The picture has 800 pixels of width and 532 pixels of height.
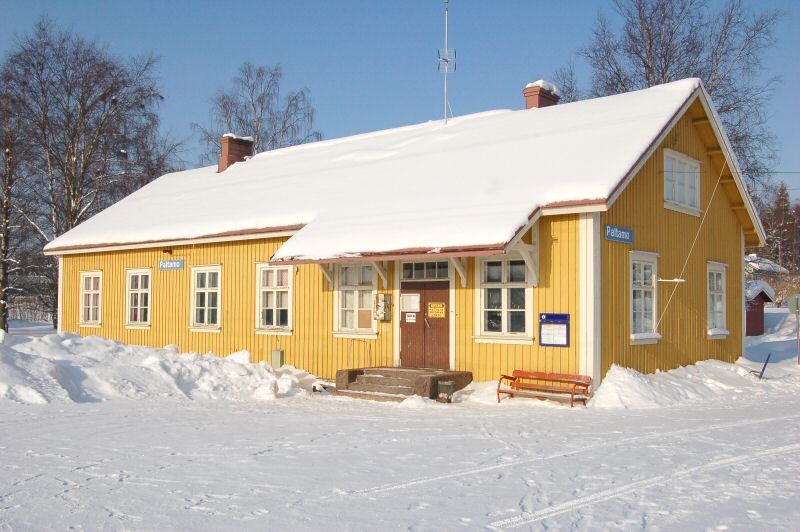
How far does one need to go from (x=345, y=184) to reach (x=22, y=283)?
21364 millimetres

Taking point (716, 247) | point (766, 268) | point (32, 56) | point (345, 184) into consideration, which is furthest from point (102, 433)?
point (766, 268)

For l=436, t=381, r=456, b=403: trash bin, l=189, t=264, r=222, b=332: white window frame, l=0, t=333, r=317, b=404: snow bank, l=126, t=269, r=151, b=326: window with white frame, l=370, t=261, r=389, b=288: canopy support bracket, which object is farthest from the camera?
l=126, t=269, r=151, b=326: window with white frame

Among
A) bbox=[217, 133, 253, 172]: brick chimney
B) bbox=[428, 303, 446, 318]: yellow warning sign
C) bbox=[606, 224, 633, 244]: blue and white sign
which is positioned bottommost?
bbox=[428, 303, 446, 318]: yellow warning sign

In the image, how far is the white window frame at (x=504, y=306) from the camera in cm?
1395

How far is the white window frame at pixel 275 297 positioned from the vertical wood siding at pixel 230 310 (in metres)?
0.11

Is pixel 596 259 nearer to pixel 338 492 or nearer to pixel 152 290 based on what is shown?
Result: pixel 338 492

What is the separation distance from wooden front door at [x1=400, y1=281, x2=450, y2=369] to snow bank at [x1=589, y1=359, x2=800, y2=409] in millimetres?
3059

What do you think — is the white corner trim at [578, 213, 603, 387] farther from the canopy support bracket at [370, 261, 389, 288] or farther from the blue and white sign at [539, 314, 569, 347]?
the canopy support bracket at [370, 261, 389, 288]

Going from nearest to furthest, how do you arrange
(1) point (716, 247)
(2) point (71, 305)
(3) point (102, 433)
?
1. (3) point (102, 433)
2. (1) point (716, 247)
3. (2) point (71, 305)

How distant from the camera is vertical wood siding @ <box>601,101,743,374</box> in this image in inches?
556

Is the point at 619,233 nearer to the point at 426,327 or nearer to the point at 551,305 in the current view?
the point at 551,305

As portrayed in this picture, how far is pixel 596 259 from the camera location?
1344cm

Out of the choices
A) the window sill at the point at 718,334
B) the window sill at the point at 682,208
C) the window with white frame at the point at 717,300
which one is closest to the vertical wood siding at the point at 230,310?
the window sill at the point at 682,208

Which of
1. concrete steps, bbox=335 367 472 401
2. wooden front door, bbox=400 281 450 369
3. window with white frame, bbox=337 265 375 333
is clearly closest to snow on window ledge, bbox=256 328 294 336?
window with white frame, bbox=337 265 375 333
